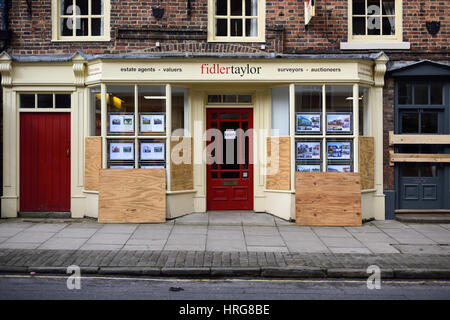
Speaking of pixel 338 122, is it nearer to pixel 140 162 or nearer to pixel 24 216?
pixel 140 162

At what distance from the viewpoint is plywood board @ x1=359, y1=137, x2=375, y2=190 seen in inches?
405

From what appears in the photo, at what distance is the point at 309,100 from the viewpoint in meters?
10.3

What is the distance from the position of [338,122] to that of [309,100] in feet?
2.92

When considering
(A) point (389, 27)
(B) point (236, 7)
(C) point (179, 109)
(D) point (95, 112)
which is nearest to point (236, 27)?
(B) point (236, 7)

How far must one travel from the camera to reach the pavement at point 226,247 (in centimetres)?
641

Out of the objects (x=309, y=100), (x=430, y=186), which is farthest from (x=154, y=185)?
(x=430, y=186)

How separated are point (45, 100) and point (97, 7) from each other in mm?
2697

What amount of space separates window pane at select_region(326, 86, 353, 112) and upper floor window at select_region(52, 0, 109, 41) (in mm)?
5858

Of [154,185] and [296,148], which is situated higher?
[296,148]

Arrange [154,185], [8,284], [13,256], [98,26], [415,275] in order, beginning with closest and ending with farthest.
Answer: [8,284] → [415,275] → [13,256] → [154,185] → [98,26]

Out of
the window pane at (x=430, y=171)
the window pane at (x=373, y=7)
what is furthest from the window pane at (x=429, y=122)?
the window pane at (x=373, y=7)

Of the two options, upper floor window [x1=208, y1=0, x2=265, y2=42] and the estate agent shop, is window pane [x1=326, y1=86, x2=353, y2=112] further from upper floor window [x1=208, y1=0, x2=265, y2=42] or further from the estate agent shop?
upper floor window [x1=208, y1=0, x2=265, y2=42]

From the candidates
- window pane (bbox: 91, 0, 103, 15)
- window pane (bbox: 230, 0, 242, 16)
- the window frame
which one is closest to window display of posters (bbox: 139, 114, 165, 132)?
window pane (bbox: 91, 0, 103, 15)

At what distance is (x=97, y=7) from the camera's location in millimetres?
10664
